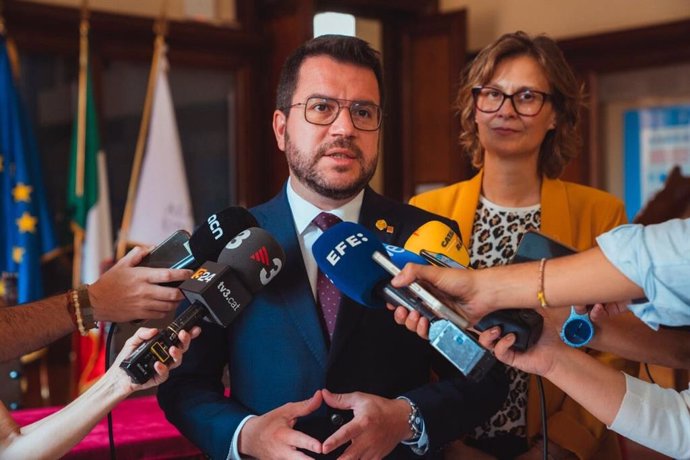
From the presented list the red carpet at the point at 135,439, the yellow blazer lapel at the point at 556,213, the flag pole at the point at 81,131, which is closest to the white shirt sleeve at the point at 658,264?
the yellow blazer lapel at the point at 556,213

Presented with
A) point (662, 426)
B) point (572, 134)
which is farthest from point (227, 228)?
point (572, 134)

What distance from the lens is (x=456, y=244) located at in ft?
A: 5.46

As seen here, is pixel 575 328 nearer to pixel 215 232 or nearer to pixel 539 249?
pixel 539 249

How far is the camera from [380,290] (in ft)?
4.72

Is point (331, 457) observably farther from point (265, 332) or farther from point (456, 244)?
point (456, 244)

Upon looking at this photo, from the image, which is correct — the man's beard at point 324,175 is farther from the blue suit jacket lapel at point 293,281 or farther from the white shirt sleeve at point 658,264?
the white shirt sleeve at point 658,264

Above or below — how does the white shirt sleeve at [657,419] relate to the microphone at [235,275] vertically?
below

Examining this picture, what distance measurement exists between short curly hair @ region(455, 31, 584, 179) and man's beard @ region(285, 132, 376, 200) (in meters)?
0.58

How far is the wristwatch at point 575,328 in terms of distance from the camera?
1.63 metres

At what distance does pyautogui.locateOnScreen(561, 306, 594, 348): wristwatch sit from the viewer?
1.63 m

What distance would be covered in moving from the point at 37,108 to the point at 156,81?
735 millimetres

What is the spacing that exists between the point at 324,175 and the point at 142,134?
11.9 ft

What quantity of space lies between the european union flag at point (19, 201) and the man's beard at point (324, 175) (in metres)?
3.08

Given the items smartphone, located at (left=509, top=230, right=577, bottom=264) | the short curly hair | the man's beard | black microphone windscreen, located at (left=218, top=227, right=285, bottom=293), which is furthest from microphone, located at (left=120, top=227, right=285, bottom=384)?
the short curly hair
